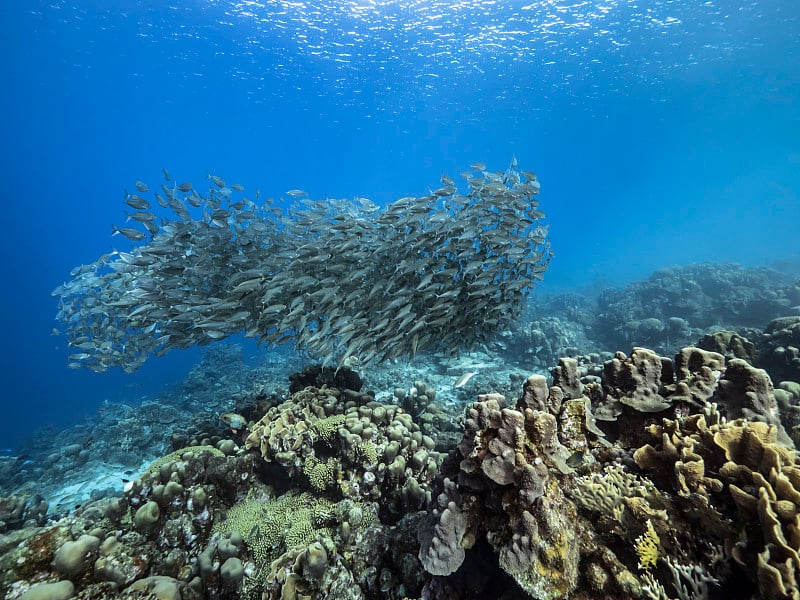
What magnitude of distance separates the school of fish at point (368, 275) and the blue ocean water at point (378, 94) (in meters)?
5.20

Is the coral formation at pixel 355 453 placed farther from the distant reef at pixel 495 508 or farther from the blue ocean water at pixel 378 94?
the blue ocean water at pixel 378 94

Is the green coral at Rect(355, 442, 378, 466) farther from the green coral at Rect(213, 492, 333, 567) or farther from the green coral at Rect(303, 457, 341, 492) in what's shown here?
the green coral at Rect(213, 492, 333, 567)

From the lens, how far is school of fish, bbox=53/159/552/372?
21.7 ft

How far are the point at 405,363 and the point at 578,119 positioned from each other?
198 ft

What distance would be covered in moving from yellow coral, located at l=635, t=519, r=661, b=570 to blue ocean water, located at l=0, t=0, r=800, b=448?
10666 mm

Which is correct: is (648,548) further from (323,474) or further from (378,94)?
(378,94)

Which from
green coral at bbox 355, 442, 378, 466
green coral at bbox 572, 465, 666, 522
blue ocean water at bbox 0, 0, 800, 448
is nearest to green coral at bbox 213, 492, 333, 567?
green coral at bbox 355, 442, 378, 466

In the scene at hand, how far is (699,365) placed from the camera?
3.54 meters

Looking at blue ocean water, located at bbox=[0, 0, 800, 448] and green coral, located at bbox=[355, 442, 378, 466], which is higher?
blue ocean water, located at bbox=[0, 0, 800, 448]

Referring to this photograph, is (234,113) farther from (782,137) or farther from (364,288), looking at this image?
(782,137)

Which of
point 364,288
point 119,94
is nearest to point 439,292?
point 364,288

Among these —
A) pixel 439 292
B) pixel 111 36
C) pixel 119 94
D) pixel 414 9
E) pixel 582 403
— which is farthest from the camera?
pixel 119 94

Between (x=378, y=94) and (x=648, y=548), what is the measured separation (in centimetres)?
5469

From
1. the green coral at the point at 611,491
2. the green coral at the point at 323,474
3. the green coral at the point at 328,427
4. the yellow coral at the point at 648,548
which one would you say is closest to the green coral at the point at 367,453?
the green coral at the point at 323,474
